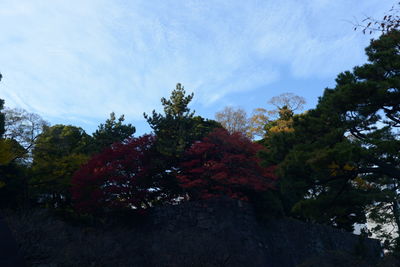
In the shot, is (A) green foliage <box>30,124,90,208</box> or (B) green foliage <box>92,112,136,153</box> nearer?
(A) green foliage <box>30,124,90,208</box>

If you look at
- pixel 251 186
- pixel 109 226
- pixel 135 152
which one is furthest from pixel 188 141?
pixel 109 226

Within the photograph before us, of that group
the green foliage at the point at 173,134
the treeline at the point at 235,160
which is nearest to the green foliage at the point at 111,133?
the treeline at the point at 235,160

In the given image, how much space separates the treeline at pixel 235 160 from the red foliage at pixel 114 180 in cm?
5

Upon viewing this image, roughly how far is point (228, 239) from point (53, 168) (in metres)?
11.8

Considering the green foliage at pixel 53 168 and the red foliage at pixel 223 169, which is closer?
the red foliage at pixel 223 169

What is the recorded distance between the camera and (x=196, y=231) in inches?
639

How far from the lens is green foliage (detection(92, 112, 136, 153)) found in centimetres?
2722

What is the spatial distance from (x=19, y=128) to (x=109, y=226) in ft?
34.5

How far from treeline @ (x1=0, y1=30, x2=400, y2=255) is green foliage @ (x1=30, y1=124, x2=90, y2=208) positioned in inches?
2.6

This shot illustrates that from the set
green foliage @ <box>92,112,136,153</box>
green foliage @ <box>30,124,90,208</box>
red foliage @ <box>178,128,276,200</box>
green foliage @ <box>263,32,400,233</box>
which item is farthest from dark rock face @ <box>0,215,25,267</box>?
green foliage @ <box>92,112,136,153</box>

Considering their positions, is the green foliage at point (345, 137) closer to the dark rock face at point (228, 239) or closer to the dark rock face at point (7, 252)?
the dark rock face at point (228, 239)

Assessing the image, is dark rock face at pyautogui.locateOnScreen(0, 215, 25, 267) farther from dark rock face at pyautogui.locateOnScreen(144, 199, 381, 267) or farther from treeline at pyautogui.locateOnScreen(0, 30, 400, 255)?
treeline at pyautogui.locateOnScreen(0, 30, 400, 255)

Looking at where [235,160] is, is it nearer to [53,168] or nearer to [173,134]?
[173,134]

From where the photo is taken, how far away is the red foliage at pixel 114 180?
1716cm
